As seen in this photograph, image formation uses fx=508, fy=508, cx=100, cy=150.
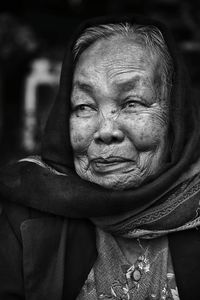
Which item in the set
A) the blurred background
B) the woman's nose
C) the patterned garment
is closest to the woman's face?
the woman's nose

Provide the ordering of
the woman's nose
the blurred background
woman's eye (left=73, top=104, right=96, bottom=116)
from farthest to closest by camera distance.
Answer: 1. the blurred background
2. woman's eye (left=73, top=104, right=96, bottom=116)
3. the woman's nose

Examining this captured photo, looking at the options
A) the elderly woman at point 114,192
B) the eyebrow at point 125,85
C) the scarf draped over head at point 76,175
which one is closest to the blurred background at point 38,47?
the scarf draped over head at point 76,175

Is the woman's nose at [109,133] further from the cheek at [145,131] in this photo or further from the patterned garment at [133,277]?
the patterned garment at [133,277]

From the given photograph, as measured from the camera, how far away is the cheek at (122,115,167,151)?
2.24 meters

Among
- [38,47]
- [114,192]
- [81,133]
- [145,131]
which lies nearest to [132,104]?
[145,131]

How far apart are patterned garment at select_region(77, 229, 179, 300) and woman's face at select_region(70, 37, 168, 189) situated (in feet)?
1.07

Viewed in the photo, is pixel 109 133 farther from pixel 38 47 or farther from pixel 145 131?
pixel 38 47

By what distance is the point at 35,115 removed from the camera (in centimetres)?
483

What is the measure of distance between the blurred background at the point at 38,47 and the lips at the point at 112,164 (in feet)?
7.89

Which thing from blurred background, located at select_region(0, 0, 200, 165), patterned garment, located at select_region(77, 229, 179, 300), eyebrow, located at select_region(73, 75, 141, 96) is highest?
blurred background, located at select_region(0, 0, 200, 165)

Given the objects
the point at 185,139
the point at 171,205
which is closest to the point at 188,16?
the point at 185,139

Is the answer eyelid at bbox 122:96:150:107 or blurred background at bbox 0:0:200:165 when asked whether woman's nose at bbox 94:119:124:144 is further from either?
blurred background at bbox 0:0:200:165

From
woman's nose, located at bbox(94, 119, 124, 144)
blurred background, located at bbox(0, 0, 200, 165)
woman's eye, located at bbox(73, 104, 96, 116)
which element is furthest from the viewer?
blurred background, located at bbox(0, 0, 200, 165)

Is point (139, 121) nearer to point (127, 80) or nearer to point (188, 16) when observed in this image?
point (127, 80)
